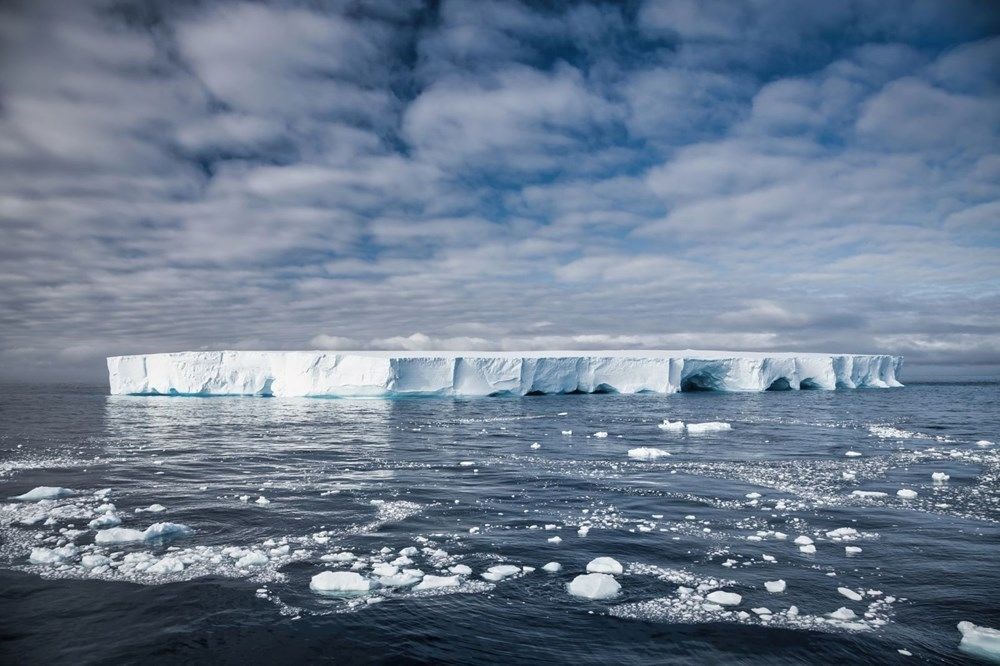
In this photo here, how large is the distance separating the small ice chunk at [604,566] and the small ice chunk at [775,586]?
1308 millimetres

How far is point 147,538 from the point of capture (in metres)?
6.72

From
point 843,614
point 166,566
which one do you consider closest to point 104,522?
point 166,566

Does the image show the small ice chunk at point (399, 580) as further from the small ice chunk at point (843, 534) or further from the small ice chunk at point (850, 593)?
the small ice chunk at point (843, 534)

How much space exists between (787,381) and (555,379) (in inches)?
768

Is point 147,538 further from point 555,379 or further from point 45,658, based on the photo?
point 555,379

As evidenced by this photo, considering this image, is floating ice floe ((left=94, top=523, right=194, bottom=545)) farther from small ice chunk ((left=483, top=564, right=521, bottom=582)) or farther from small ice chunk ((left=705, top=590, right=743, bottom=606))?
small ice chunk ((left=705, top=590, right=743, bottom=606))

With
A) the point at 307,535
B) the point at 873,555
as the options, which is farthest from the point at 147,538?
the point at 873,555

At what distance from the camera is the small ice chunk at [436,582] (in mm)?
5320

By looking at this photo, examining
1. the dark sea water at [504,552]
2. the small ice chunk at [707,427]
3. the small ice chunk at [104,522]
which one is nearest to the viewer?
the dark sea water at [504,552]

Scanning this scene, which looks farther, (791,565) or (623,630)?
(791,565)

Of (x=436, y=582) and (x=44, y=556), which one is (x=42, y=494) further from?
(x=436, y=582)

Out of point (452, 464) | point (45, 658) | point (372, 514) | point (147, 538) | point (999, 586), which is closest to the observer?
point (45, 658)

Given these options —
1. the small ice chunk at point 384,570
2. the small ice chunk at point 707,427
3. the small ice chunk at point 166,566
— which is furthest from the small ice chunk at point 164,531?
the small ice chunk at point 707,427

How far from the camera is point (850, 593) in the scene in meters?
5.17
